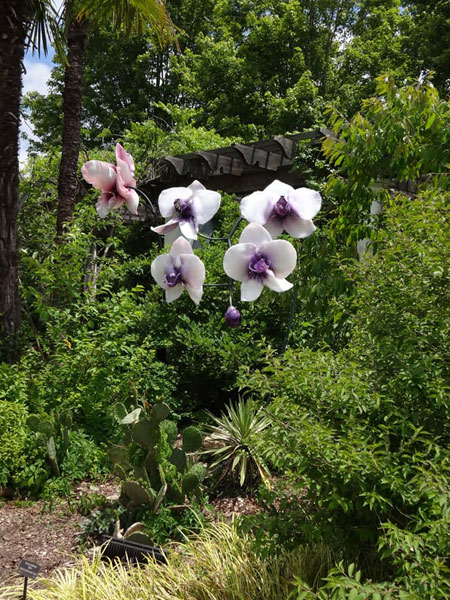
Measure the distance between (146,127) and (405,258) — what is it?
11150 millimetres

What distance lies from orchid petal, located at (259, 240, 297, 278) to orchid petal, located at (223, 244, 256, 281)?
3 centimetres

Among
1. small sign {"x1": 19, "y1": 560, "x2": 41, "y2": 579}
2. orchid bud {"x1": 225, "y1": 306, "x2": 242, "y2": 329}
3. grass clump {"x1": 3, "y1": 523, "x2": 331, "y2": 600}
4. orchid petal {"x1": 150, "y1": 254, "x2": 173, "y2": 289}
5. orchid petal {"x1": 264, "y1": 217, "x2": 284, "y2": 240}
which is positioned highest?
orchid petal {"x1": 264, "y1": 217, "x2": 284, "y2": 240}

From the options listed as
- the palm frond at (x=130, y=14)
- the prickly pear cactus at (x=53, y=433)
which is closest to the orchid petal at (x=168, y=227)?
the prickly pear cactus at (x=53, y=433)

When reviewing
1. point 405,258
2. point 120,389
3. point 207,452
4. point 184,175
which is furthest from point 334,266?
point 184,175

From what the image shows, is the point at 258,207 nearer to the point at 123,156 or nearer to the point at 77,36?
the point at 123,156

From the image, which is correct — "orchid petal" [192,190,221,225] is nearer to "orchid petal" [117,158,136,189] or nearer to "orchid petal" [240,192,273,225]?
"orchid petal" [240,192,273,225]

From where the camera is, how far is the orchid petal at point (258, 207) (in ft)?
4.17

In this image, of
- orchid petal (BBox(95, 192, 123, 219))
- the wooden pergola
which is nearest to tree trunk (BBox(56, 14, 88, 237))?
the wooden pergola

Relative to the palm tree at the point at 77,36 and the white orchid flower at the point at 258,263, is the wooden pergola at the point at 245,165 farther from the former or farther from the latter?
the white orchid flower at the point at 258,263

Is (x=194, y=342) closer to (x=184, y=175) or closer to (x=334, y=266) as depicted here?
(x=334, y=266)

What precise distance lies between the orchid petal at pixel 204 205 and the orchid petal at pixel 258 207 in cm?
10

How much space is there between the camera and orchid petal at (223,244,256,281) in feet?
4.02

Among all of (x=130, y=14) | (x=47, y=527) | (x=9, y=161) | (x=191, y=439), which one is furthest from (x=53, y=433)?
(x=130, y=14)

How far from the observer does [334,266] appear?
4258 millimetres
